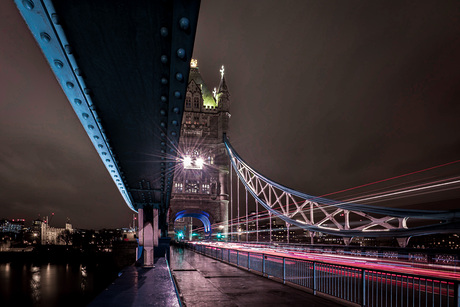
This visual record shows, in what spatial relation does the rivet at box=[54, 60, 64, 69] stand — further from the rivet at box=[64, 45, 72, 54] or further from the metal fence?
the metal fence

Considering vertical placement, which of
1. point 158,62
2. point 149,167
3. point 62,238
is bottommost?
point 62,238

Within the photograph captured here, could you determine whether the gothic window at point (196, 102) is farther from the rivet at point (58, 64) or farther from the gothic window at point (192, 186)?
the rivet at point (58, 64)

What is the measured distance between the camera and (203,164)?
7006 cm

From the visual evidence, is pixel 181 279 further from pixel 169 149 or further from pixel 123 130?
pixel 123 130

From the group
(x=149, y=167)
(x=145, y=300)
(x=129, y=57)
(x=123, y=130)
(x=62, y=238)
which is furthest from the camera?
(x=62, y=238)

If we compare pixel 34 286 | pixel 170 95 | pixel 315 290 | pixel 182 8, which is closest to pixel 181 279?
pixel 315 290

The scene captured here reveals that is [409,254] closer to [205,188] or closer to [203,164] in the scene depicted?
[205,188]

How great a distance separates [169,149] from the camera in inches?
241

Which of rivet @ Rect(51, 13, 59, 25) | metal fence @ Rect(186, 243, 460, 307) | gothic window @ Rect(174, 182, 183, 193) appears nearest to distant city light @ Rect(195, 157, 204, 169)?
gothic window @ Rect(174, 182, 183, 193)

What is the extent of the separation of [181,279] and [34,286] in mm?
72467

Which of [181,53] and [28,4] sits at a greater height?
[28,4]

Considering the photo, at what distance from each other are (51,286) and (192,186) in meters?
36.4

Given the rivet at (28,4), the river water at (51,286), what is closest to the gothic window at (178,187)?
the river water at (51,286)

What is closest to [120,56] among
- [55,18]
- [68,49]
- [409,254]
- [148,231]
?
[68,49]
